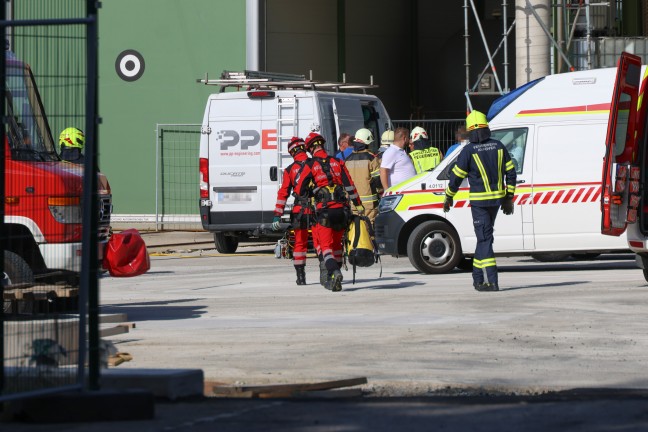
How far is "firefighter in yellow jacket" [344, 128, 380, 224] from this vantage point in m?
20.1

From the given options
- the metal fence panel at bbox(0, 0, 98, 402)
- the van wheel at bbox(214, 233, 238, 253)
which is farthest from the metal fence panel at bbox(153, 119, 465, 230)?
the metal fence panel at bbox(0, 0, 98, 402)

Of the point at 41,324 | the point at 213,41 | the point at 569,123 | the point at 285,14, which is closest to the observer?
the point at 41,324

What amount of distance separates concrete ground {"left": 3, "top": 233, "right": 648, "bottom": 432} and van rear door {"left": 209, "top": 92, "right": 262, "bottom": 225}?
294cm

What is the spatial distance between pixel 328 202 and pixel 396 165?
430 cm

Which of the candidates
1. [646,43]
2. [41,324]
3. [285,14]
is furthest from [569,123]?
[285,14]

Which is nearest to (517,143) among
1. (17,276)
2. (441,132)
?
(17,276)

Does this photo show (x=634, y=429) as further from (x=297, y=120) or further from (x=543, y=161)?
(x=297, y=120)

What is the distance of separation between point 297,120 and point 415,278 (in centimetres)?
490

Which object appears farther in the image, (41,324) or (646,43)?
(646,43)

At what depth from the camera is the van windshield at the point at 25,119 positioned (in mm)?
8641

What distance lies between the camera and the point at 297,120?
2166 centimetres

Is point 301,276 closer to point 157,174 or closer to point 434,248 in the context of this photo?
point 434,248

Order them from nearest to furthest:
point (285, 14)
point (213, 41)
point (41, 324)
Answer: point (41, 324), point (213, 41), point (285, 14)

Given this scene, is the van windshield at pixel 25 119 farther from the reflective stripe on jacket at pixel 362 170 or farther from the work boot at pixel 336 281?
the reflective stripe on jacket at pixel 362 170
